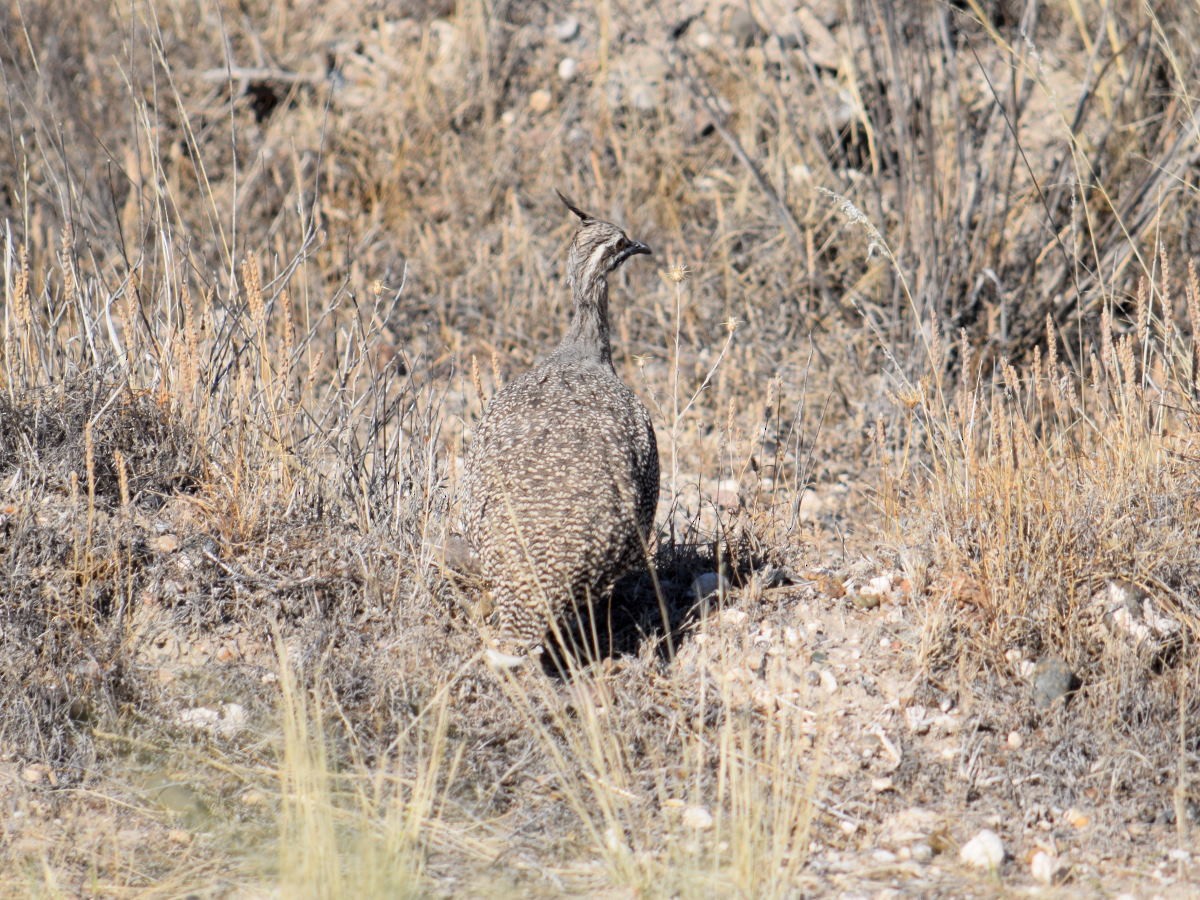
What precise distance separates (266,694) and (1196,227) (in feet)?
20.4

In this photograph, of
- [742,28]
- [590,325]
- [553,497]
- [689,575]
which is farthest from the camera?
[742,28]

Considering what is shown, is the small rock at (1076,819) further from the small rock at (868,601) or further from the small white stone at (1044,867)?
the small rock at (868,601)

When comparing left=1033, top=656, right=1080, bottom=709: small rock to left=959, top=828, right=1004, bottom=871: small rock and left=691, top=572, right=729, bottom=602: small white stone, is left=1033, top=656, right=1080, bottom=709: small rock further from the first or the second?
left=691, top=572, right=729, bottom=602: small white stone

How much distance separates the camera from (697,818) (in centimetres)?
429

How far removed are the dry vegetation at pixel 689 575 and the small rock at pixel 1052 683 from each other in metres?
0.02

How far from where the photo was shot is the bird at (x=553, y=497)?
4.67 metres

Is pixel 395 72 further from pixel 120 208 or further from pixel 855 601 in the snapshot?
pixel 855 601

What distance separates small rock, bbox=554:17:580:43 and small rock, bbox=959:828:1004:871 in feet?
24.1

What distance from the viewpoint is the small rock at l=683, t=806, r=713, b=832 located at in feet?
14.0

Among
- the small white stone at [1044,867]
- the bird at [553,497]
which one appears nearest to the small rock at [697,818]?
the bird at [553,497]

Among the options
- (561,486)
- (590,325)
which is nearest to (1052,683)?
(561,486)

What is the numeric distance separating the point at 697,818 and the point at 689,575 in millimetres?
1480

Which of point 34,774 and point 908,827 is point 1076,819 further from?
point 34,774

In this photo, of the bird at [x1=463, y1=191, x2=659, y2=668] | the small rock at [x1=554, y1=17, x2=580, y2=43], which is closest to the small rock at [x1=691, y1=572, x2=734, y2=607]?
the bird at [x1=463, y1=191, x2=659, y2=668]
